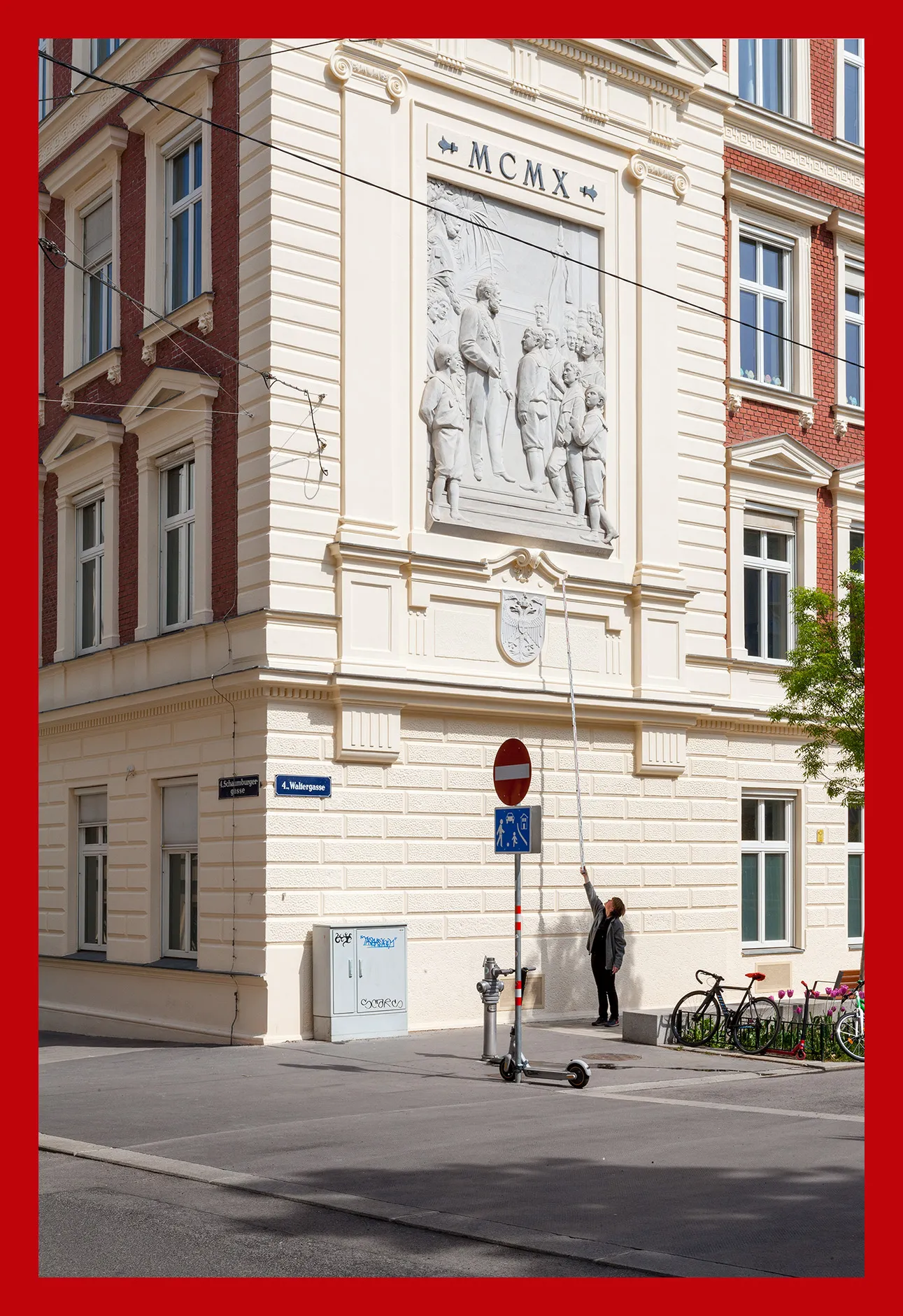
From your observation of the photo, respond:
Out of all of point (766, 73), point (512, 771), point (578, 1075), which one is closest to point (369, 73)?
point (766, 73)

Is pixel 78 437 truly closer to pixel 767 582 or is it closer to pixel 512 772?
pixel 767 582

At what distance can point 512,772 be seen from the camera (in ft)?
48.3

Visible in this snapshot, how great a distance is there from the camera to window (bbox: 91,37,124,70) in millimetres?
23862

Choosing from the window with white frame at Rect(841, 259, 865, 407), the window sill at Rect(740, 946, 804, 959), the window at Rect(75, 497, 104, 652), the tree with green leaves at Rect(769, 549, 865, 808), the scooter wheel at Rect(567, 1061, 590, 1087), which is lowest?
the window sill at Rect(740, 946, 804, 959)

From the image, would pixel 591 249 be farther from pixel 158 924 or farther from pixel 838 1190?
pixel 838 1190

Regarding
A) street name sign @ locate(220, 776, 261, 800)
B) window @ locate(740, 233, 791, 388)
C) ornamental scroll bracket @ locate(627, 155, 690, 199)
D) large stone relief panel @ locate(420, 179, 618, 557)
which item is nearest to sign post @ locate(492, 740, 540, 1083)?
street name sign @ locate(220, 776, 261, 800)

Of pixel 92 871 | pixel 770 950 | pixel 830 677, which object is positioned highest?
pixel 830 677

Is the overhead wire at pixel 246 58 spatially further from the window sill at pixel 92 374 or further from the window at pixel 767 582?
the window at pixel 767 582

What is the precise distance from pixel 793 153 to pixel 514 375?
7.82 meters

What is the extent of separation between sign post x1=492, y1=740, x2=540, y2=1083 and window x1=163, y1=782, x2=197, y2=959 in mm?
6384

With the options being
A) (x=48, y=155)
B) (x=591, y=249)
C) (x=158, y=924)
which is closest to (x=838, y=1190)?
(x=158, y=924)

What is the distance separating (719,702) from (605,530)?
3.22 meters

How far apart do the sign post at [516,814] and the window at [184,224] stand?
354 inches

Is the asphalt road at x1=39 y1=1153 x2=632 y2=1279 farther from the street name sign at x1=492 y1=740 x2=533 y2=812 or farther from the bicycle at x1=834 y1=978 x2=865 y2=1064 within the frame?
the bicycle at x1=834 y1=978 x2=865 y2=1064
